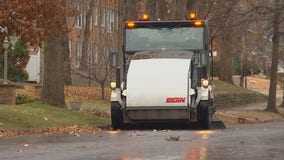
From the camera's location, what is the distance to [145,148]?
1372 centimetres

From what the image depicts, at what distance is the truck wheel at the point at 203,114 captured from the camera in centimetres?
2038

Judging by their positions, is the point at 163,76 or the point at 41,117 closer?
the point at 163,76

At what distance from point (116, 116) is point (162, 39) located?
110 inches

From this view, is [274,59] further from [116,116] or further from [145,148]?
[145,148]

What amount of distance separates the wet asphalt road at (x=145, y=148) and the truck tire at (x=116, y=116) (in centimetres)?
294

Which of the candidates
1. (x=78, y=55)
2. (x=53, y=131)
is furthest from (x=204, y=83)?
(x=78, y=55)

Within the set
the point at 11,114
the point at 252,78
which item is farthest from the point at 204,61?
the point at 252,78

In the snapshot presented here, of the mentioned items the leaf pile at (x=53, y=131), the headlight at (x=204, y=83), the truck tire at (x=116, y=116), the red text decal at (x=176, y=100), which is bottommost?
the leaf pile at (x=53, y=131)

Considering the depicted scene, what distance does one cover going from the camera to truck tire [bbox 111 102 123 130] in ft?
67.5

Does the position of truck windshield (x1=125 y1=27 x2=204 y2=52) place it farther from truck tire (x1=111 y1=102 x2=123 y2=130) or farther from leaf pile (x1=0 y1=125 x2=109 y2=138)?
leaf pile (x1=0 y1=125 x2=109 y2=138)

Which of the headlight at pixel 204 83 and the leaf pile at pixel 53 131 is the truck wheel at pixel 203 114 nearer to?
the headlight at pixel 204 83

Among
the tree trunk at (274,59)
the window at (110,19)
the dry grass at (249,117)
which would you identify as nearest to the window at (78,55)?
the window at (110,19)

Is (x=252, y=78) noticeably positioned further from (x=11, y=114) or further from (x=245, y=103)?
(x=11, y=114)

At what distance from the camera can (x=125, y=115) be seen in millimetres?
20547
